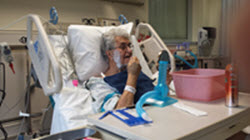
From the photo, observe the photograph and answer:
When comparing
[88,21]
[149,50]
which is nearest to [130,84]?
[149,50]

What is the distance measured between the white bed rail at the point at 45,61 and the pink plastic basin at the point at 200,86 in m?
0.63

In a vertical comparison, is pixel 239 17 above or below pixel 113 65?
above

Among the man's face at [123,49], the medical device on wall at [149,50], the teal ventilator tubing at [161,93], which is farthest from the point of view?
the medical device on wall at [149,50]

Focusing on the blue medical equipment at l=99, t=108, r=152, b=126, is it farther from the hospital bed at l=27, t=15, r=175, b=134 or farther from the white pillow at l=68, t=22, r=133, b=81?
the white pillow at l=68, t=22, r=133, b=81

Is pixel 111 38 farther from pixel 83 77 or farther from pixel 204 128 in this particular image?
pixel 204 128

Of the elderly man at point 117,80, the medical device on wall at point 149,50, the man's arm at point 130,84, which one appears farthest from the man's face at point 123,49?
the medical device on wall at point 149,50

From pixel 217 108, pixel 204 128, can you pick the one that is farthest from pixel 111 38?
pixel 204 128

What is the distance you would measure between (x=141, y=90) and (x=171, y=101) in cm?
52

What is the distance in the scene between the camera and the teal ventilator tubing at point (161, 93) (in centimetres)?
85

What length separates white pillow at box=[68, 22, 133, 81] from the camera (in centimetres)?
171

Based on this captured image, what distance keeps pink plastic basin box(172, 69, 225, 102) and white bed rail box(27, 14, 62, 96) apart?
0.63 metres

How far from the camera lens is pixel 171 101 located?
3.23 feet

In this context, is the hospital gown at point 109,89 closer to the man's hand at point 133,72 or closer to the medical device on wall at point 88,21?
Result: the man's hand at point 133,72

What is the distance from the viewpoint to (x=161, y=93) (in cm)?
93
